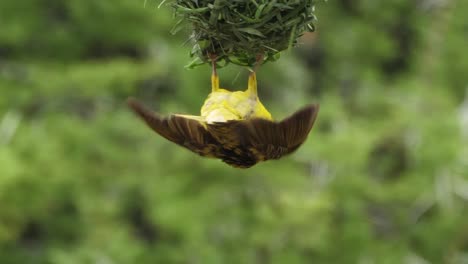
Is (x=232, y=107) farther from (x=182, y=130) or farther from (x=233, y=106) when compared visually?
(x=182, y=130)

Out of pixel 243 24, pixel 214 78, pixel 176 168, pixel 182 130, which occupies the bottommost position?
pixel 182 130

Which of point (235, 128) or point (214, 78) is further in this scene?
point (214, 78)

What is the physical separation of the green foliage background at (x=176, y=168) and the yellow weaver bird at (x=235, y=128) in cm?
571

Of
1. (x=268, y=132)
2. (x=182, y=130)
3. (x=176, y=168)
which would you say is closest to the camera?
(x=268, y=132)

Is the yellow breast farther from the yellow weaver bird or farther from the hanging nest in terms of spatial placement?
the hanging nest

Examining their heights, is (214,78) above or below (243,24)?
below

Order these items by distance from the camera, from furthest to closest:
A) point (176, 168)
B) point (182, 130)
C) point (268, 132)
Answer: point (176, 168)
point (182, 130)
point (268, 132)

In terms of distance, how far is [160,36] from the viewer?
11.0 metres

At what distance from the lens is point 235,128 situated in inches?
69.1

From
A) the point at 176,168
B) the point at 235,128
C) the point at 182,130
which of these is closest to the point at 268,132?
the point at 235,128

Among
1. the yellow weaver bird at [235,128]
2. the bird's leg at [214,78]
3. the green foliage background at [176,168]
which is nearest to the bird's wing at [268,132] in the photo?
the yellow weaver bird at [235,128]

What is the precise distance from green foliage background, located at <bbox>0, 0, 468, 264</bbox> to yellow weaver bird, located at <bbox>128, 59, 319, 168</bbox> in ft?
18.7

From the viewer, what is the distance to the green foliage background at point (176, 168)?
832 cm

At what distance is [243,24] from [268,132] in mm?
275
